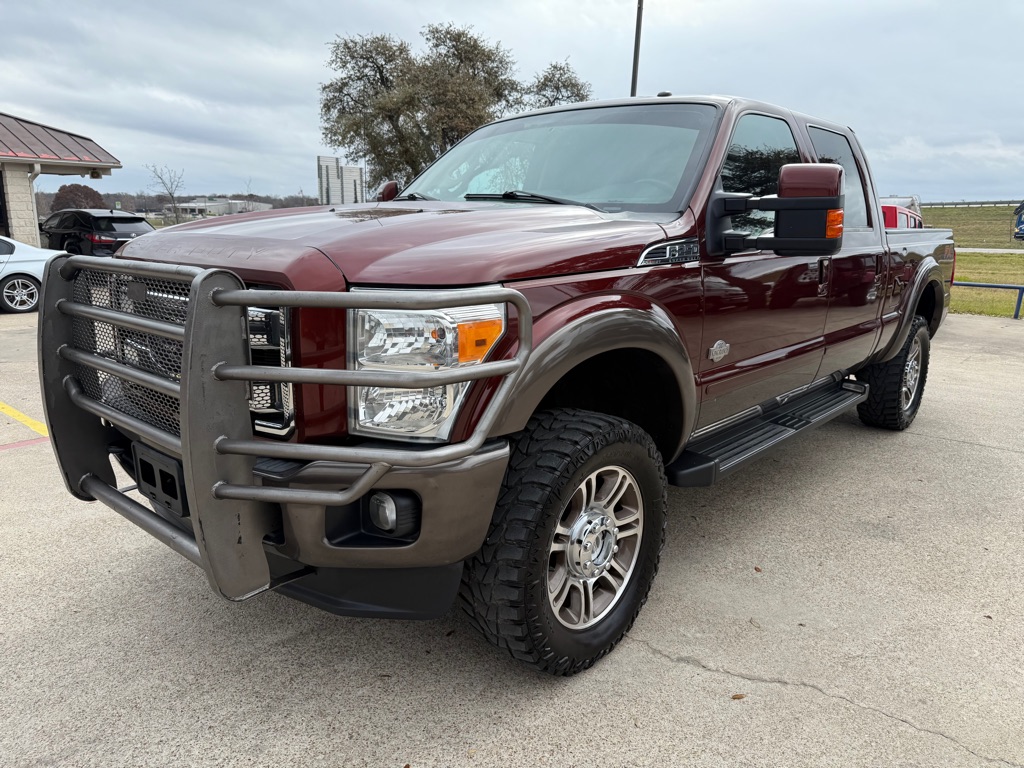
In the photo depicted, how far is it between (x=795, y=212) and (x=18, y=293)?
42.8 ft

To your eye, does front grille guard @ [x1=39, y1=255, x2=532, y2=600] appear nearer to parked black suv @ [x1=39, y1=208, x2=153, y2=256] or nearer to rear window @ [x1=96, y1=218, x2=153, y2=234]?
parked black suv @ [x1=39, y1=208, x2=153, y2=256]

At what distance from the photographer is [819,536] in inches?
145

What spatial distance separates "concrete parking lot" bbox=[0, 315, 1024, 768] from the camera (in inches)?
86.4

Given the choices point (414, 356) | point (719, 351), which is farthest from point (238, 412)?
point (719, 351)

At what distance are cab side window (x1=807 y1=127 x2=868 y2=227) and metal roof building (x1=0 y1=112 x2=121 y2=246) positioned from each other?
19282 millimetres

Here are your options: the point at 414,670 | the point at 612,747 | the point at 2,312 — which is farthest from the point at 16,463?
the point at 2,312

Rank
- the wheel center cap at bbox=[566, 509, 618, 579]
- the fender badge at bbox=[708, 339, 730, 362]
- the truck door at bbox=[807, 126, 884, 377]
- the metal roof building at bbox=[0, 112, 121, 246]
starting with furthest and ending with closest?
the metal roof building at bbox=[0, 112, 121, 246] → the truck door at bbox=[807, 126, 884, 377] → the fender badge at bbox=[708, 339, 730, 362] → the wheel center cap at bbox=[566, 509, 618, 579]

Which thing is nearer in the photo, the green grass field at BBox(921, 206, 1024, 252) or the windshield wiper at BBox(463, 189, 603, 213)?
the windshield wiper at BBox(463, 189, 603, 213)

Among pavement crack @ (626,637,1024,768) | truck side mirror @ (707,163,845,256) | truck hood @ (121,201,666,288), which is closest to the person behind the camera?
truck hood @ (121,201,666,288)

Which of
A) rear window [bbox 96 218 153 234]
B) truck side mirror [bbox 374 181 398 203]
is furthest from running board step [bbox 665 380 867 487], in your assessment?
rear window [bbox 96 218 153 234]

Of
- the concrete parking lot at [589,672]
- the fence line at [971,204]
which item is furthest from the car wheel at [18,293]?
the fence line at [971,204]

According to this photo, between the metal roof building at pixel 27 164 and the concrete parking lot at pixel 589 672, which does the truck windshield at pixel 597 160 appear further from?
the metal roof building at pixel 27 164

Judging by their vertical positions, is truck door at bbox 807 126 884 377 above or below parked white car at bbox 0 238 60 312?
above

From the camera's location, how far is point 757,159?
3482 millimetres
